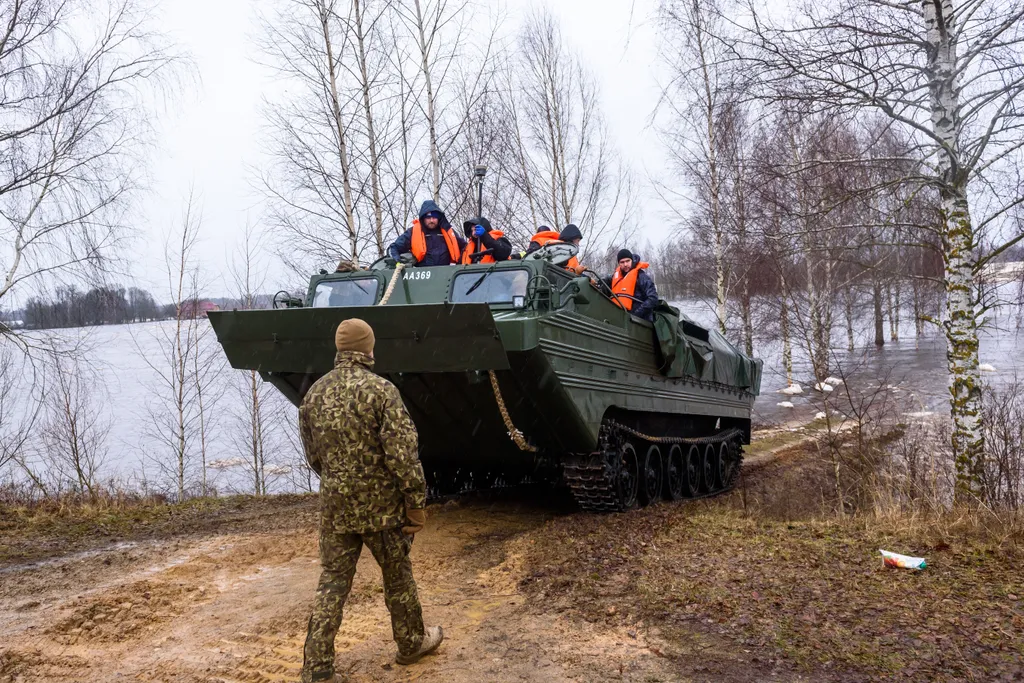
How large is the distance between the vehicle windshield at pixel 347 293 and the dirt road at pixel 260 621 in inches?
77.2

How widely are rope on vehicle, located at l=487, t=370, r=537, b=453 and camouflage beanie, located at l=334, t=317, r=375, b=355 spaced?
2.11 metres

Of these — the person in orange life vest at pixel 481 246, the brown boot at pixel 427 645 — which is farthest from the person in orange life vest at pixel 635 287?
the brown boot at pixel 427 645

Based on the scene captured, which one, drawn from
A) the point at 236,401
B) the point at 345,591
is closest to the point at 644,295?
the point at 345,591

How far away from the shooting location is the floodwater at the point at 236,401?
1529 cm

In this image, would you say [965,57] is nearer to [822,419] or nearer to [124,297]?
[124,297]

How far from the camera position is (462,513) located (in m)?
7.52

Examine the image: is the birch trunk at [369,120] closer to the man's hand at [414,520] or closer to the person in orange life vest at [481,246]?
the person in orange life vest at [481,246]

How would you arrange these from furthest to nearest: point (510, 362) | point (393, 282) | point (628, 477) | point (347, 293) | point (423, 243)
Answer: point (628, 477) < point (423, 243) < point (347, 293) < point (393, 282) < point (510, 362)

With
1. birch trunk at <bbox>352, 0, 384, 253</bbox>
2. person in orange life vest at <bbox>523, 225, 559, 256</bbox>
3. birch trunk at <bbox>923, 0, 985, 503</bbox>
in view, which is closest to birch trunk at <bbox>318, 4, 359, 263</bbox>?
birch trunk at <bbox>352, 0, 384, 253</bbox>

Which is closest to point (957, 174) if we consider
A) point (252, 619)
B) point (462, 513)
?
point (462, 513)

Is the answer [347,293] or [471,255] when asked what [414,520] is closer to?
[347,293]

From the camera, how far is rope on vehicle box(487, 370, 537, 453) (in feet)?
19.1

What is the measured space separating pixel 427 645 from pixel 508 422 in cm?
258

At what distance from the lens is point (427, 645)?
3.83m
